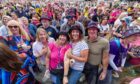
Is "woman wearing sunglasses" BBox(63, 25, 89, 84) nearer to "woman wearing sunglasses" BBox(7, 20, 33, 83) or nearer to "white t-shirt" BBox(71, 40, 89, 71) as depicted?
"white t-shirt" BBox(71, 40, 89, 71)

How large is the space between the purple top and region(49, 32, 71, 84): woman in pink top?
77 cm

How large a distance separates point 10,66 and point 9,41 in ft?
8.53

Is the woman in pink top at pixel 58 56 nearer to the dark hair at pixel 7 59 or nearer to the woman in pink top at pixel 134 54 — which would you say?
the woman in pink top at pixel 134 54

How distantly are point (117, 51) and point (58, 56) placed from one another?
1053 mm

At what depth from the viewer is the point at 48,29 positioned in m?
5.87

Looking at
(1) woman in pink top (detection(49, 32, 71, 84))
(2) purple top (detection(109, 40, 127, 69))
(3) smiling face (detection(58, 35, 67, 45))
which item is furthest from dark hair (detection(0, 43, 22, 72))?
(2) purple top (detection(109, 40, 127, 69))

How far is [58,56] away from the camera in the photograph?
14.4ft

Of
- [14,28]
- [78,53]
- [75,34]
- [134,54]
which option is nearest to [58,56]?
[78,53]

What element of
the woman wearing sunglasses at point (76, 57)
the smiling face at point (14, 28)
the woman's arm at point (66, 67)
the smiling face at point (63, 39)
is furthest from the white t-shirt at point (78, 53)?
the smiling face at point (14, 28)

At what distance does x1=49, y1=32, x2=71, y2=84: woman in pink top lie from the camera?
439 cm

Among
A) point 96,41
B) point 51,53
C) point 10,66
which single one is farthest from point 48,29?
point 10,66

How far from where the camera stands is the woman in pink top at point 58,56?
4.39 m

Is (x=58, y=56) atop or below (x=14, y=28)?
below

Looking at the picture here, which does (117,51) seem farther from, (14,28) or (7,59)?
(7,59)
